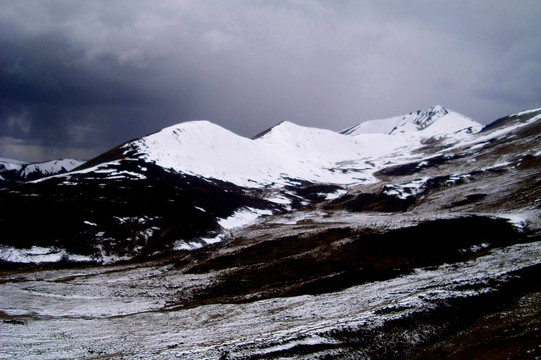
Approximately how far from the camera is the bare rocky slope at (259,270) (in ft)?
63.8

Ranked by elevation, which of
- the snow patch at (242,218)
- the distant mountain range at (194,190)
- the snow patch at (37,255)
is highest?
the distant mountain range at (194,190)

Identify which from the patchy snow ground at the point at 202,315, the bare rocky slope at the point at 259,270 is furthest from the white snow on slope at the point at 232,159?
the patchy snow ground at the point at 202,315

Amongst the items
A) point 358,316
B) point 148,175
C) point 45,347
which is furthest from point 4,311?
point 148,175

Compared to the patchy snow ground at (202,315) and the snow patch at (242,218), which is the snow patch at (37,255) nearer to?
the patchy snow ground at (202,315)

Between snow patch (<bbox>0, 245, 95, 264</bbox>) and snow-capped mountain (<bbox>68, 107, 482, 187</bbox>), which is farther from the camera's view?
snow-capped mountain (<bbox>68, 107, 482, 187</bbox>)

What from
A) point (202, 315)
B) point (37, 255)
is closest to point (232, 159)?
point (37, 255)

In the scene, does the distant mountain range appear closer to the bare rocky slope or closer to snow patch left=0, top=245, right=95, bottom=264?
snow patch left=0, top=245, right=95, bottom=264

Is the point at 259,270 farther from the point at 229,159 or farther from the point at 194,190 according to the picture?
the point at 229,159

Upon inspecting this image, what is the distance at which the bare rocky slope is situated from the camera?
19453mm

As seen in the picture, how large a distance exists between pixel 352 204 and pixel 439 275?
6848cm

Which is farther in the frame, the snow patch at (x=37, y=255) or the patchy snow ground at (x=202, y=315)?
the snow patch at (x=37, y=255)

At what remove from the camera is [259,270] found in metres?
41.6

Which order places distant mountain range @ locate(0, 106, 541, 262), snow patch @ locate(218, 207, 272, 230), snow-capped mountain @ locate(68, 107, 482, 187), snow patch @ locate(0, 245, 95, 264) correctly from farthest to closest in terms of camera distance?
snow-capped mountain @ locate(68, 107, 482, 187) < snow patch @ locate(218, 207, 272, 230) < distant mountain range @ locate(0, 106, 541, 262) < snow patch @ locate(0, 245, 95, 264)

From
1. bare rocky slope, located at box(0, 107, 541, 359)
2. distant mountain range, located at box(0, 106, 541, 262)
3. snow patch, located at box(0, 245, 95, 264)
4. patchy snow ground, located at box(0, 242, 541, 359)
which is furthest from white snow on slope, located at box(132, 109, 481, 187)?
patchy snow ground, located at box(0, 242, 541, 359)
